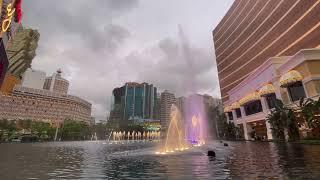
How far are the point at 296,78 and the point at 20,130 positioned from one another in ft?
425

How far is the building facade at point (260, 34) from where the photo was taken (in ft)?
203

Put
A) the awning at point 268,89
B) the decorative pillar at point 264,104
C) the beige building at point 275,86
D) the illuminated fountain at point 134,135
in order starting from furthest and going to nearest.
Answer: the illuminated fountain at point 134,135, the decorative pillar at point 264,104, the awning at point 268,89, the beige building at point 275,86

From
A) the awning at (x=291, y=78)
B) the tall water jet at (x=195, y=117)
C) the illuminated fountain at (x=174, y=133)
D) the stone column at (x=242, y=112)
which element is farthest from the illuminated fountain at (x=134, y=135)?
the illuminated fountain at (x=174, y=133)

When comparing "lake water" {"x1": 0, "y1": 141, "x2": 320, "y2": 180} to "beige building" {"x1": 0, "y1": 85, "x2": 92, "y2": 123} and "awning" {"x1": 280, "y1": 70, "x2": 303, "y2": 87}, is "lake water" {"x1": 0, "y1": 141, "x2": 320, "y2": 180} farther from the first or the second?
"beige building" {"x1": 0, "y1": 85, "x2": 92, "y2": 123}

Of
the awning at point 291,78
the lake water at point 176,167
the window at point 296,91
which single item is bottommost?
the lake water at point 176,167

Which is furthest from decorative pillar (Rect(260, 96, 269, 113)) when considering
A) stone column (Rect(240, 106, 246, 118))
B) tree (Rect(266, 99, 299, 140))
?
stone column (Rect(240, 106, 246, 118))

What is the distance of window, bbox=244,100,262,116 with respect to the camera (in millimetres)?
59891

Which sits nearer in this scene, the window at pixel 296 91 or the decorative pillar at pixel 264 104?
the window at pixel 296 91

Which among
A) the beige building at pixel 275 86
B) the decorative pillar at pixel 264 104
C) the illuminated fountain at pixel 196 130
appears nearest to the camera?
the beige building at pixel 275 86

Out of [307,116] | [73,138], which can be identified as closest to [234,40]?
[307,116]

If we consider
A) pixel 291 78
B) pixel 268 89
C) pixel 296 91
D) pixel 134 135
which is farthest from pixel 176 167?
pixel 134 135

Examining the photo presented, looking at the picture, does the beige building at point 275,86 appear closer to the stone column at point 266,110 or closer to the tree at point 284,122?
the stone column at point 266,110

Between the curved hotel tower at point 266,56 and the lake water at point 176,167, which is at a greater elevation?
the curved hotel tower at point 266,56

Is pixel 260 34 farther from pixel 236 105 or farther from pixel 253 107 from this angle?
pixel 253 107
